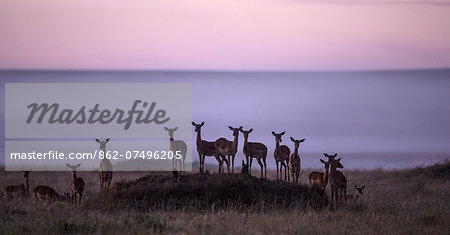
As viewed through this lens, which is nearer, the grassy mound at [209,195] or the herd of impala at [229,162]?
the grassy mound at [209,195]

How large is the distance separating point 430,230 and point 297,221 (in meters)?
2.54

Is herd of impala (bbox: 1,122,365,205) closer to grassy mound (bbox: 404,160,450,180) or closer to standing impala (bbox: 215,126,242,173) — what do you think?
standing impala (bbox: 215,126,242,173)

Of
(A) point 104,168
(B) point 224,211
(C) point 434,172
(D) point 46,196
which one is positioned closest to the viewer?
(B) point 224,211

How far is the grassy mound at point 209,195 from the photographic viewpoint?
16.3 meters

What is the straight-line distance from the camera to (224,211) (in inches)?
610

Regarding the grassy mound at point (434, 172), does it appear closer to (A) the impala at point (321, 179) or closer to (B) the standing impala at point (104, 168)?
(A) the impala at point (321, 179)

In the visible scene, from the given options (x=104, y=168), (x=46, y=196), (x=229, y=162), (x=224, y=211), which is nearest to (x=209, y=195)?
(x=224, y=211)

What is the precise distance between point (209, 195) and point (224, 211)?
102 cm

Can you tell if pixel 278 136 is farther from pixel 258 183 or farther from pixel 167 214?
pixel 167 214

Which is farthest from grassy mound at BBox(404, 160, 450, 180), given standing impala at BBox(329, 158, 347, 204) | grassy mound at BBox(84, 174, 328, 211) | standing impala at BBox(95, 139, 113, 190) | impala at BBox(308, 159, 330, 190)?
standing impala at BBox(95, 139, 113, 190)

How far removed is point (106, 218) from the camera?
14625mm

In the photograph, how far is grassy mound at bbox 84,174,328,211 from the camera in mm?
16328

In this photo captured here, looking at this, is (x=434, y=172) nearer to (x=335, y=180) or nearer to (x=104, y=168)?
(x=335, y=180)

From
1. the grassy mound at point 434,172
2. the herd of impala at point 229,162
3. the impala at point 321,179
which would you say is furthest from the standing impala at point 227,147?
the grassy mound at point 434,172
